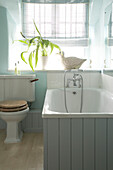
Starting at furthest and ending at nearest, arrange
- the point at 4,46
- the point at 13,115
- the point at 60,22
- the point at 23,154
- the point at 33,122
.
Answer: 1. the point at 60,22
2. the point at 4,46
3. the point at 33,122
4. the point at 13,115
5. the point at 23,154

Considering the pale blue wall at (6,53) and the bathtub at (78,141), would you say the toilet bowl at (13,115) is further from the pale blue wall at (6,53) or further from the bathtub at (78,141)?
the bathtub at (78,141)

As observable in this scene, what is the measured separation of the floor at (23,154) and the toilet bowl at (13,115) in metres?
0.11

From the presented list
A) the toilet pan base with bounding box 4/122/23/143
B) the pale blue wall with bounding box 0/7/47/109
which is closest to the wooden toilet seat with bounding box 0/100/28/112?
the toilet pan base with bounding box 4/122/23/143

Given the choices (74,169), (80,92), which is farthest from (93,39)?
(74,169)

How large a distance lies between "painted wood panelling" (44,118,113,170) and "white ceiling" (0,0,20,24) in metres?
2.12

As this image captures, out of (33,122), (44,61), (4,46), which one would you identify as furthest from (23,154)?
(4,46)

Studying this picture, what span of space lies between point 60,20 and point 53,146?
8.55 ft

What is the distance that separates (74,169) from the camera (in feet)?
4.61

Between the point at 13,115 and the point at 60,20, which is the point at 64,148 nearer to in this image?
the point at 13,115

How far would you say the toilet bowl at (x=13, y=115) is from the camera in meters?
2.31

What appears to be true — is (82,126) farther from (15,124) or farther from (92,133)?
(15,124)

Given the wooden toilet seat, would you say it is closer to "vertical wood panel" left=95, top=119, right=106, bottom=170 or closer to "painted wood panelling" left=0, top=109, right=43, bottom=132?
"painted wood panelling" left=0, top=109, right=43, bottom=132

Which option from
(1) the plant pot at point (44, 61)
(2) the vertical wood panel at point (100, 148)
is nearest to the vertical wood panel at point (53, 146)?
(2) the vertical wood panel at point (100, 148)

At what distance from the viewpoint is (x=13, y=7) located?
2.91 metres
